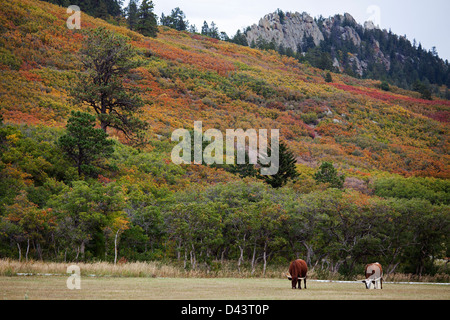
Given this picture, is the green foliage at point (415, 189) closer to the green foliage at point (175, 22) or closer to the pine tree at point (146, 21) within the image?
the pine tree at point (146, 21)

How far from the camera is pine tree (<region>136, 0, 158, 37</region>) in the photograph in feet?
331

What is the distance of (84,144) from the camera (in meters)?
33.8

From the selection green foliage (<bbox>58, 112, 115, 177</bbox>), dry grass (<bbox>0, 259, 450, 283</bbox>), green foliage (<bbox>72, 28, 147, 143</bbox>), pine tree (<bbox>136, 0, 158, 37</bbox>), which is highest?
pine tree (<bbox>136, 0, 158, 37</bbox>)

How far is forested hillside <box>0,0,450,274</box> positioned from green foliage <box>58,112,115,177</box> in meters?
0.17

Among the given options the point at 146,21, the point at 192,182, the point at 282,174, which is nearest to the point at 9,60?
the point at 192,182

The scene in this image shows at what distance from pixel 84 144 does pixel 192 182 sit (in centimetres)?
1028

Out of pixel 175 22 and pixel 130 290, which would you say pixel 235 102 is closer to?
pixel 130 290

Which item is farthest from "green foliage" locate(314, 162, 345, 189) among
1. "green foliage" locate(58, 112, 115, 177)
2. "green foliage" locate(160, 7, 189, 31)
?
"green foliage" locate(160, 7, 189, 31)

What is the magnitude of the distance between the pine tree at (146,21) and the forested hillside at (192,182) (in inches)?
815

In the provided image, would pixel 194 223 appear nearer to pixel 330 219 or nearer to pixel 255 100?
pixel 330 219

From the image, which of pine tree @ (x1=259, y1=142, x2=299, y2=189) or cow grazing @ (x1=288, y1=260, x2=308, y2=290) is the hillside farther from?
cow grazing @ (x1=288, y1=260, x2=308, y2=290)

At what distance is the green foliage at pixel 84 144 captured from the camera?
33.8m

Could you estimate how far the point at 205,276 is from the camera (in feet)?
80.0
